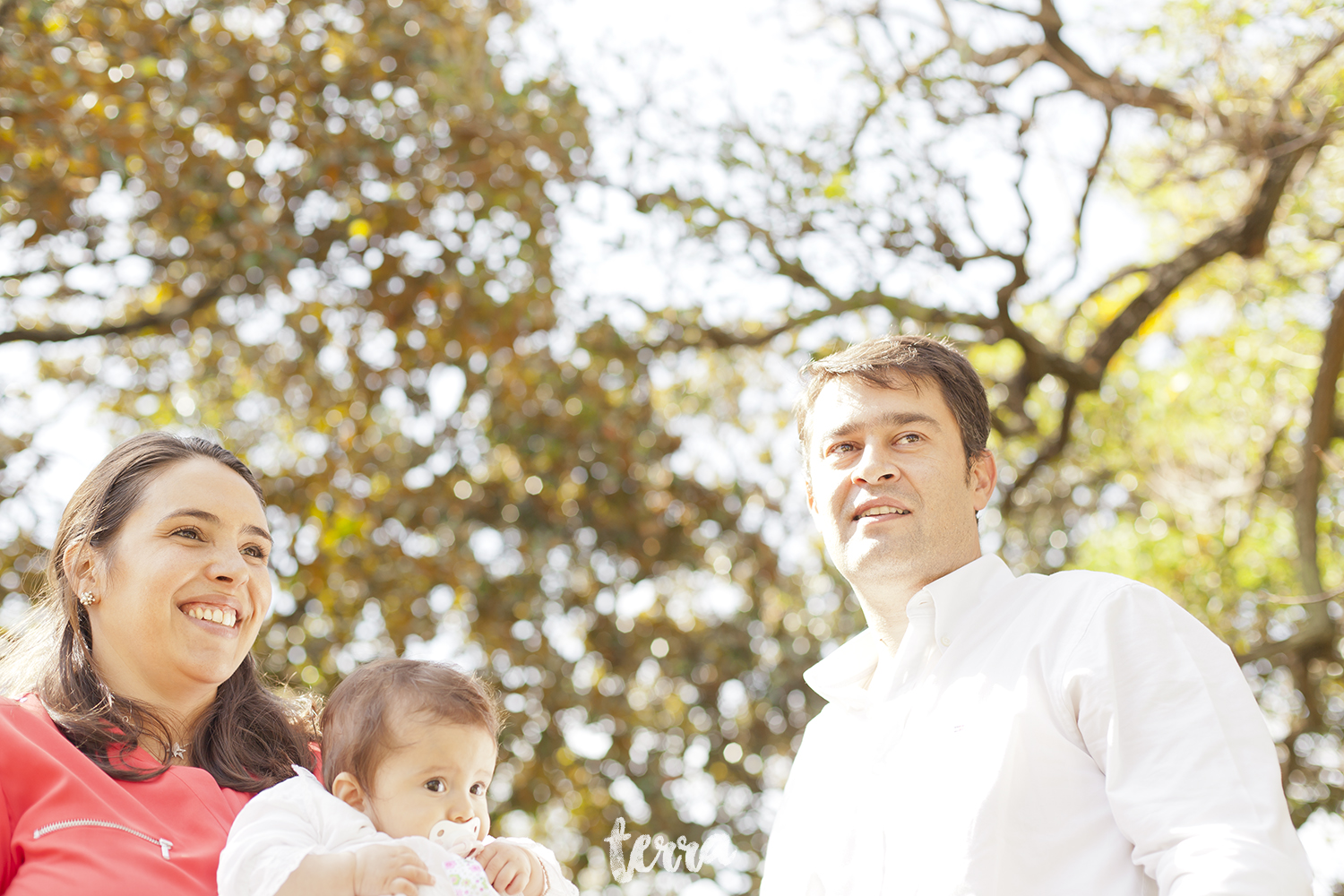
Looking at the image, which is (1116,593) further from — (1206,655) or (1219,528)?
(1219,528)

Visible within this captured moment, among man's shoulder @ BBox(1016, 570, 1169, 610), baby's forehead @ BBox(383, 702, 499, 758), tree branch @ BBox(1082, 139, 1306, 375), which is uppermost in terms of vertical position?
tree branch @ BBox(1082, 139, 1306, 375)

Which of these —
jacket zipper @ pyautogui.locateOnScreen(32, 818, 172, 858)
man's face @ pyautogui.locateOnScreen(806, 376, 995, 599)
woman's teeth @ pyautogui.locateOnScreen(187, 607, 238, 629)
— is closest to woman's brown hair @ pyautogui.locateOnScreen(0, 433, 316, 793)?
jacket zipper @ pyautogui.locateOnScreen(32, 818, 172, 858)

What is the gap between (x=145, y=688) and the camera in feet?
8.08

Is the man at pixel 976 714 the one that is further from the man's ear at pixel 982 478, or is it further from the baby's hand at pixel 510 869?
the baby's hand at pixel 510 869

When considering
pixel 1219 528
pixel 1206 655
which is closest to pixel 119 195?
pixel 1206 655

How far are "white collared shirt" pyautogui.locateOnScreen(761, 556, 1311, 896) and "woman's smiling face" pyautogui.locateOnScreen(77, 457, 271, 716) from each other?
1.38 metres

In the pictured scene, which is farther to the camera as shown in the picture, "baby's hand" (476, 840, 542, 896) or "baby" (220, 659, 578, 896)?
"baby's hand" (476, 840, 542, 896)

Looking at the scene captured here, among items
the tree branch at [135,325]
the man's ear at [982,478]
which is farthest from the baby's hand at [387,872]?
the tree branch at [135,325]

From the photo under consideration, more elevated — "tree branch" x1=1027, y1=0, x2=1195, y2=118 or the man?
"tree branch" x1=1027, y1=0, x2=1195, y2=118

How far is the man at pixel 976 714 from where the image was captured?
1913 mm

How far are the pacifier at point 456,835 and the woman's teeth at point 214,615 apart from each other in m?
0.82

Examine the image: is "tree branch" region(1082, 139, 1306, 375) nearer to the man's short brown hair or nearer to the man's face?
the man's short brown hair

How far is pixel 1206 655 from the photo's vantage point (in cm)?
205

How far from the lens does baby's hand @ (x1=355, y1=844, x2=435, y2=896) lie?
175cm
